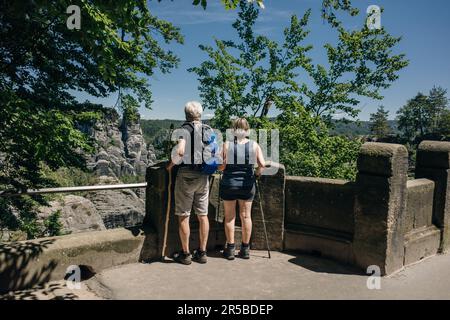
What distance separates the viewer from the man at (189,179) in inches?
164

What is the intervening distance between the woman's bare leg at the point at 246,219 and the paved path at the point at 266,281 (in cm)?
30

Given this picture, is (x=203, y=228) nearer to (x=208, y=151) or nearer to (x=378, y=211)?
(x=208, y=151)

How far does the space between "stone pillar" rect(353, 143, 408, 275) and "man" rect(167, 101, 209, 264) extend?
186cm

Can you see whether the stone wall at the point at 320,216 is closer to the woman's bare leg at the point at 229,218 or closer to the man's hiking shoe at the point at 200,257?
the woman's bare leg at the point at 229,218

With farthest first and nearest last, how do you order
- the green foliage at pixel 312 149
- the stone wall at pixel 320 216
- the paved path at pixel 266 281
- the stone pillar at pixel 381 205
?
the green foliage at pixel 312 149, the stone wall at pixel 320 216, the stone pillar at pixel 381 205, the paved path at pixel 266 281

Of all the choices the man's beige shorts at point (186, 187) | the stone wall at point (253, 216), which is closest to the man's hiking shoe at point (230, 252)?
the stone wall at point (253, 216)

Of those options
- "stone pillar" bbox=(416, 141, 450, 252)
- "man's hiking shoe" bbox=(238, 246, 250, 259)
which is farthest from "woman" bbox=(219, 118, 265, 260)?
"stone pillar" bbox=(416, 141, 450, 252)

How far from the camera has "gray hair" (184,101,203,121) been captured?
421 centimetres

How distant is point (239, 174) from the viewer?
175 inches

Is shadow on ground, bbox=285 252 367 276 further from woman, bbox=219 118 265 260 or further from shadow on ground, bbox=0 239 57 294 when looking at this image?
shadow on ground, bbox=0 239 57 294

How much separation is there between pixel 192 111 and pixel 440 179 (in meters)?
3.65

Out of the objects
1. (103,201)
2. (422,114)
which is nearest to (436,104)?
(422,114)
